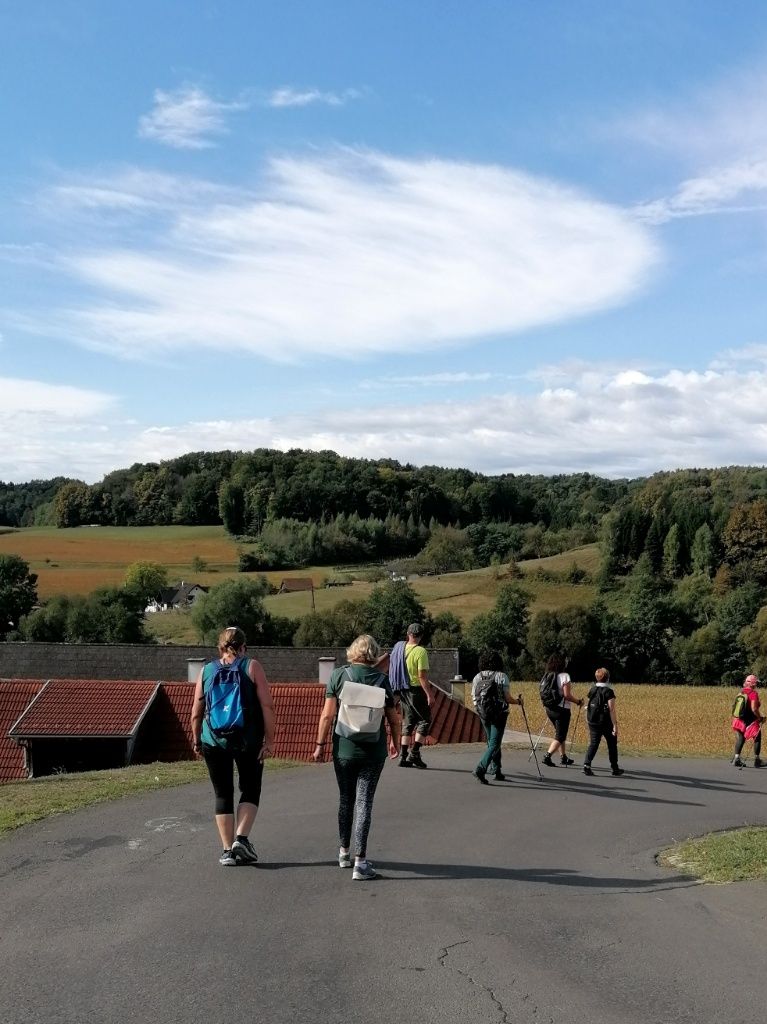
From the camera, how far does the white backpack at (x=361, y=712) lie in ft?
26.1

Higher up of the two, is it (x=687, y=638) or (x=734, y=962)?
(x=734, y=962)

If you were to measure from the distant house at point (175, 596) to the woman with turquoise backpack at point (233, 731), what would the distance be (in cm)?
8654

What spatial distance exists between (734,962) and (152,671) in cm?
3535

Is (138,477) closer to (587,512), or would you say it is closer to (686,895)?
(587,512)

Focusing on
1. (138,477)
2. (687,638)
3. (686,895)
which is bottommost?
(687,638)

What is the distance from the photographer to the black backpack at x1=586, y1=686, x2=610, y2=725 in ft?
49.0

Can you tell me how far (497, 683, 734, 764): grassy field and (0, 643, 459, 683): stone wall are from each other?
720 cm

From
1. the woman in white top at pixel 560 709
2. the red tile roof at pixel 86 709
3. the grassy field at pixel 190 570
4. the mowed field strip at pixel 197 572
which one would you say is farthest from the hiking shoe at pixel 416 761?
the mowed field strip at pixel 197 572

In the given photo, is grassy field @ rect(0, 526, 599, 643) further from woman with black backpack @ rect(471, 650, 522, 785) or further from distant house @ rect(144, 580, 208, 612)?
woman with black backpack @ rect(471, 650, 522, 785)

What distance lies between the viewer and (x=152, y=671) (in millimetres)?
39594

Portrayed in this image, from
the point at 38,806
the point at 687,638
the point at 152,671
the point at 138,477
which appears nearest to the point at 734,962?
the point at 38,806

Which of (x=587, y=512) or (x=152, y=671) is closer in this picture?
(x=152, y=671)

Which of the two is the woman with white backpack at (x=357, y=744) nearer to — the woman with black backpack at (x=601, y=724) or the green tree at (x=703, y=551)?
the woman with black backpack at (x=601, y=724)

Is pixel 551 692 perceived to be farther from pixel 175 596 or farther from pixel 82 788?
pixel 175 596
